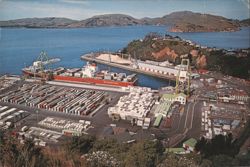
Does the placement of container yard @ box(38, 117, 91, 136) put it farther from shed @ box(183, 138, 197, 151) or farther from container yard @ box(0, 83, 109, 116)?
shed @ box(183, 138, 197, 151)

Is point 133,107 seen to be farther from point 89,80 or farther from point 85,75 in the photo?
point 85,75

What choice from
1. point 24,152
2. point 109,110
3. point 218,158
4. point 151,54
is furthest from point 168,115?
point 24,152

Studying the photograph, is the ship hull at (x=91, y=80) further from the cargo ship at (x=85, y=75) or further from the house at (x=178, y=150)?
the house at (x=178, y=150)

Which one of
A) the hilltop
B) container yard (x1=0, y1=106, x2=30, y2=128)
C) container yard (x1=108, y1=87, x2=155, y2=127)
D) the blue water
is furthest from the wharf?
container yard (x1=0, y1=106, x2=30, y2=128)

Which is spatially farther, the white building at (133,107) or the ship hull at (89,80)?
the ship hull at (89,80)

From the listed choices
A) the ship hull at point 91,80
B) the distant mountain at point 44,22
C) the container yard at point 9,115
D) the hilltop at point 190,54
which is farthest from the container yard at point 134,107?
the distant mountain at point 44,22

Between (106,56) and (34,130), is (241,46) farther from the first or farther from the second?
(34,130)
